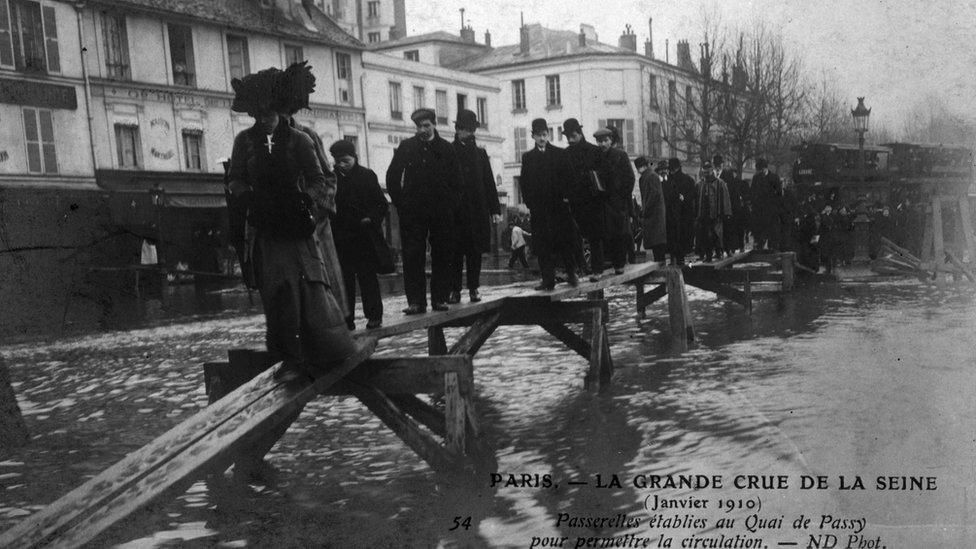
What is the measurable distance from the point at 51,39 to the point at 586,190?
22.8 metres

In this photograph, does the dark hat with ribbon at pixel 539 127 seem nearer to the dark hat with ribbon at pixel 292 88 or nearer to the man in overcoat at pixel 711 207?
the dark hat with ribbon at pixel 292 88

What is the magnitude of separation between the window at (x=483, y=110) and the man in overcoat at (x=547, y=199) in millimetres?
38283

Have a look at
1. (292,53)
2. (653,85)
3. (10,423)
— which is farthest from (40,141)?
(653,85)

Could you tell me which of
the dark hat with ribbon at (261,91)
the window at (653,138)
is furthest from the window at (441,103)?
the dark hat with ribbon at (261,91)

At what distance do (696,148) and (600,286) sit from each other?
45.3 m

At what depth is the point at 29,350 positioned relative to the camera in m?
13.9

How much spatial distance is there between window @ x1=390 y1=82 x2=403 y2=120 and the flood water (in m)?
30.7

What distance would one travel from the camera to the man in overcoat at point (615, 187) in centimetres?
1097

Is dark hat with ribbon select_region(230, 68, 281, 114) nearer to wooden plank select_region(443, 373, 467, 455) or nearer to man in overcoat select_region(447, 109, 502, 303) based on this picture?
wooden plank select_region(443, 373, 467, 455)

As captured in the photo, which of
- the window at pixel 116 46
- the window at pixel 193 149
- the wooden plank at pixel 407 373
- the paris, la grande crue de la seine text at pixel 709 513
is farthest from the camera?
the window at pixel 193 149

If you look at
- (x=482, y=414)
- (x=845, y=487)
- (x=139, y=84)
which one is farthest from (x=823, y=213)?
(x=139, y=84)

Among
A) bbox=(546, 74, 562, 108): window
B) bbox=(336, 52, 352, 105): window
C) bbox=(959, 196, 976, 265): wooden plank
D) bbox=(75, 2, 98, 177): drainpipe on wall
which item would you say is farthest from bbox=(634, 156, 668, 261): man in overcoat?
bbox=(546, 74, 562, 108): window

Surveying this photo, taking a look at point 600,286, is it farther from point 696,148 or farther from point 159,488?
point 696,148

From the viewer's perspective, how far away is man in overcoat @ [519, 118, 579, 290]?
9.79 m
